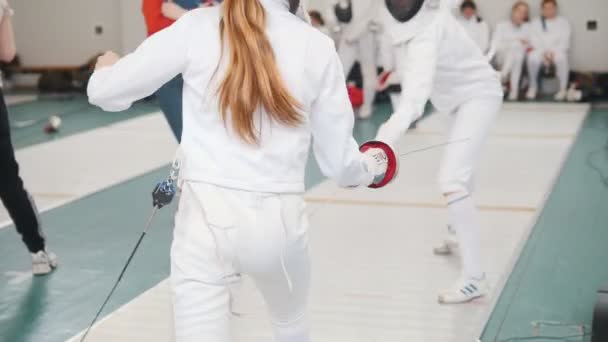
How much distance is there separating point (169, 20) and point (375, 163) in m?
1.59

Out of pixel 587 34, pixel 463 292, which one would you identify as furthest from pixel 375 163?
pixel 587 34

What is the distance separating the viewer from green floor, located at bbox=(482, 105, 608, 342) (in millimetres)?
3258

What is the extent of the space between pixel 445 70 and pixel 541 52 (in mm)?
6518

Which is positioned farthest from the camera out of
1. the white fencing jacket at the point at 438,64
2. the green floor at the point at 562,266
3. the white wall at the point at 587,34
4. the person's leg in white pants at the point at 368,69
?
the white wall at the point at 587,34

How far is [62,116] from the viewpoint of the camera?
8.30m

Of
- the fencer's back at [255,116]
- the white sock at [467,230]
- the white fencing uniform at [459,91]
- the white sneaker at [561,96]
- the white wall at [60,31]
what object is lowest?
the white wall at [60,31]

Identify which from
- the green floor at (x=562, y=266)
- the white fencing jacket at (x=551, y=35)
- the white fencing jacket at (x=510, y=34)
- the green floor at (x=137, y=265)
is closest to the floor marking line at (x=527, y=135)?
the green floor at (x=562, y=266)

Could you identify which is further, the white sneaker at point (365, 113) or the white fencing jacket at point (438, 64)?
the white sneaker at point (365, 113)

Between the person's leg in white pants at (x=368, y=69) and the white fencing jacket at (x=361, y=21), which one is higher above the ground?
the white fencing jacket at (x=361, y=21)

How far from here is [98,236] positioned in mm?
4395

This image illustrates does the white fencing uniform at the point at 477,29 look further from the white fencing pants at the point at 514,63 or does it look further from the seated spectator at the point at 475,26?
the white fencing pants at the point at 514,63

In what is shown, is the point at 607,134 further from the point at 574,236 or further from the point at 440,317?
the point at 440,317

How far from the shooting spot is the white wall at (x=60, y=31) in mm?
11156

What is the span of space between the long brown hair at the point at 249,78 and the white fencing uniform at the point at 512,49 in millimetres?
7752
